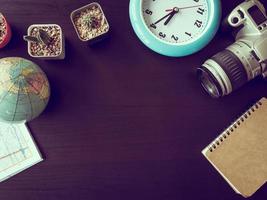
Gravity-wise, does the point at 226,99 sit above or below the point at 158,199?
above

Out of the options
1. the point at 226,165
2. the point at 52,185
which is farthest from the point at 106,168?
the point at 226,165

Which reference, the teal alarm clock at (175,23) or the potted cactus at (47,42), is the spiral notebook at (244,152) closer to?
the teal alarm clock at (175,23)

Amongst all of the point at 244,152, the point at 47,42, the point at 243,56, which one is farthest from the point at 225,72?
the point at 47,42

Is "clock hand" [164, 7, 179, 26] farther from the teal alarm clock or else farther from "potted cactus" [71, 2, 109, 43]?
"potted cactus" [71, 2, 109, 43]

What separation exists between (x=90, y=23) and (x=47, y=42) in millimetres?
82

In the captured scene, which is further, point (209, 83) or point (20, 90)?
point (209, 83)

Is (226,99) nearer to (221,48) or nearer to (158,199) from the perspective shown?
(221,48)

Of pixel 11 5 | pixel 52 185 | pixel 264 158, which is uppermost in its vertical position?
pixel 11 5

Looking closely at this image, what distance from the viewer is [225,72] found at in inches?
28.8

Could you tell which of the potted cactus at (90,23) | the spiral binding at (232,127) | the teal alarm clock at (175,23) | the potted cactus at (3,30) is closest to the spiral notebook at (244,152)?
the spiral binding at (232,127)

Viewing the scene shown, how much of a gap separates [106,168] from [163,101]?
6.3 inches

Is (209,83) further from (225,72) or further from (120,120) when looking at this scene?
(120,120)

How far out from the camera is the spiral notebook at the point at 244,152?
761mm

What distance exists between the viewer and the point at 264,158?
30.2 inches
